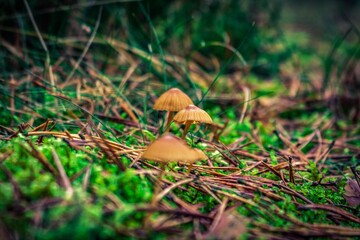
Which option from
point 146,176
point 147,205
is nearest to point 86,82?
point 146,176

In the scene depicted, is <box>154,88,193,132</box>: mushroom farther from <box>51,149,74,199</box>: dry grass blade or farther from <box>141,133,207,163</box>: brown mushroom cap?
<box>51,149,74,199</box>: dry grass blade

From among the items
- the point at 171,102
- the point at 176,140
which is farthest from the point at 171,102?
the point at 176,140

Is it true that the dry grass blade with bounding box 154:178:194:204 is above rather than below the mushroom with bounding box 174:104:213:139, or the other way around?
below

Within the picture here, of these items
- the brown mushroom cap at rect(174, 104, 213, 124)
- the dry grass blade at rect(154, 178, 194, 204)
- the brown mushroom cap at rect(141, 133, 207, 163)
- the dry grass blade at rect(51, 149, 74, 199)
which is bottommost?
the dry grass blade at rect(51, 149, 74, 199)

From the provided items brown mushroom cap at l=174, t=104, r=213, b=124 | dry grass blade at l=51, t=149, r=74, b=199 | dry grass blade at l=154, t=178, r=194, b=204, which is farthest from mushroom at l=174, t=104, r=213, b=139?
dry grass blade at l=51, t=149, r=74, b=199

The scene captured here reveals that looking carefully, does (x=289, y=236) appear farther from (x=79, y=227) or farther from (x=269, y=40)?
(x=269, y=40)

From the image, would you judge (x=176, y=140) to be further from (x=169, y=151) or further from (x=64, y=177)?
(x=64, y=177)

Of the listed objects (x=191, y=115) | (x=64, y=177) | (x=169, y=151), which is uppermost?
(x=191, y=115)

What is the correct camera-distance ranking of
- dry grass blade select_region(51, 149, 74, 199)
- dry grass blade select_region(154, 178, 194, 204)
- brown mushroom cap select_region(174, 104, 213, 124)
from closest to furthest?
dry grass blade select_region(51, 149, 74, 199), dry grass blade select_region(154, 178, 194, 204), brown mushroom cap select_region(174, 104, 213, 124)
